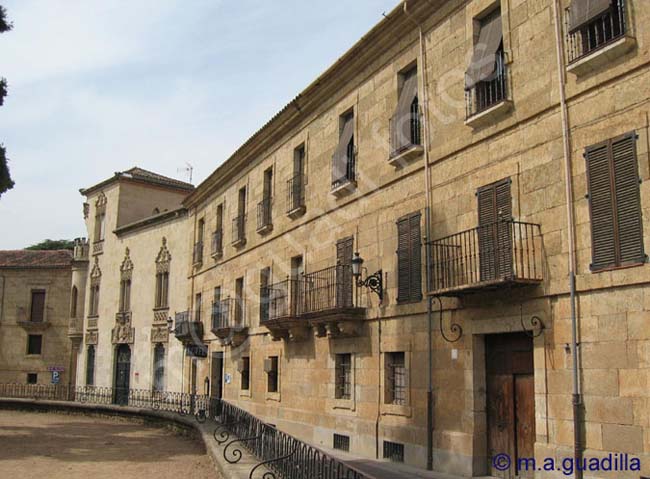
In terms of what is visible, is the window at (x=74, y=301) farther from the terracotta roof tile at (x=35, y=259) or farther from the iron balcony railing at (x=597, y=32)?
the iron balcony railing at (x=597, y=32)

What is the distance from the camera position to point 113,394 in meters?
A: 34.8

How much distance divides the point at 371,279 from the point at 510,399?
4.43m

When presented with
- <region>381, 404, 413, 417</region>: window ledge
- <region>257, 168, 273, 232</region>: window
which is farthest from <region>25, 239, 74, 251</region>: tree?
<region>381, 404, 413, 417</region>: window ledge

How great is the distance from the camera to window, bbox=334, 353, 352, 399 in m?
16.2

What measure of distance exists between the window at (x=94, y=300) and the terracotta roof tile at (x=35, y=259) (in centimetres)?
490

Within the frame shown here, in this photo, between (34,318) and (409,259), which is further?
(34,318)

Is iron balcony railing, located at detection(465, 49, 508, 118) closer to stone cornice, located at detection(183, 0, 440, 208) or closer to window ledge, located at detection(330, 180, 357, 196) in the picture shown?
stone cornice, located at detection(183, 0, 440, 208)

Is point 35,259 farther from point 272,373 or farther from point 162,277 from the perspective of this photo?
point 272,373

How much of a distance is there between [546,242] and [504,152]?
1855 mm

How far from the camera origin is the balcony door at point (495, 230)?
426 inches

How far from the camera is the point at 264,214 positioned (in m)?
21.5

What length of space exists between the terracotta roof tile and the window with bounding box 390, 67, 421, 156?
3307 centimetres

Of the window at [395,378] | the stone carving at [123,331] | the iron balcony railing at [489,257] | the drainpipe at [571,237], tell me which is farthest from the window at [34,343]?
the drainpipe at [571,237]

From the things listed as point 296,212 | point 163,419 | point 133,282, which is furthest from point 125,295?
point 296,212
